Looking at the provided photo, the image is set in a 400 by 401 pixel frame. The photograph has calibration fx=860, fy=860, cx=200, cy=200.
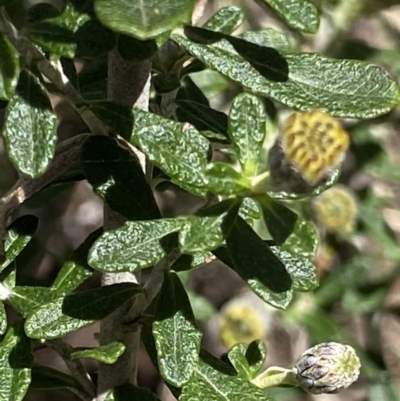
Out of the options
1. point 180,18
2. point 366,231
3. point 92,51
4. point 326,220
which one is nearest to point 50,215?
point 326,220

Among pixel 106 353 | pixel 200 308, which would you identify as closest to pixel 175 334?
pixel 106 353

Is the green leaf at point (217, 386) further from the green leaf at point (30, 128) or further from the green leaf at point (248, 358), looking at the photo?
the green leaf at point (30, 128)

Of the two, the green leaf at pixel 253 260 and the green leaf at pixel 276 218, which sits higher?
the green leaf at pixel 276 218

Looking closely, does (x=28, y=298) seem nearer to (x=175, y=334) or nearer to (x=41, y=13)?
(x=175, y=334)

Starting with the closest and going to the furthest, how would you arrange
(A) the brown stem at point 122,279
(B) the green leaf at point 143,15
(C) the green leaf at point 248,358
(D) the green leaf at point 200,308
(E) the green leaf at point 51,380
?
(B) the green leaf at point 143,15 → (A) the brown stem at point 122,279 → (C) the green leaf at point 248,358 → (E) the green leaf at point 51,380 → (D) the green leaf at point 200,308

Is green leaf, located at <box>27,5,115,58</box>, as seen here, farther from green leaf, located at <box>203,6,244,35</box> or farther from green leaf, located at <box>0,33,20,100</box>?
green leaf, located at <box>203,6,244,35</box>

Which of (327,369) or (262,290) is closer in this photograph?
(262,290)

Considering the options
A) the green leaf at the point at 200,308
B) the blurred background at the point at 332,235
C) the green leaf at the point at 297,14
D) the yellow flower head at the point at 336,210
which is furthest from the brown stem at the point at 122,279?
the yellow flower head at the point at 336,210
